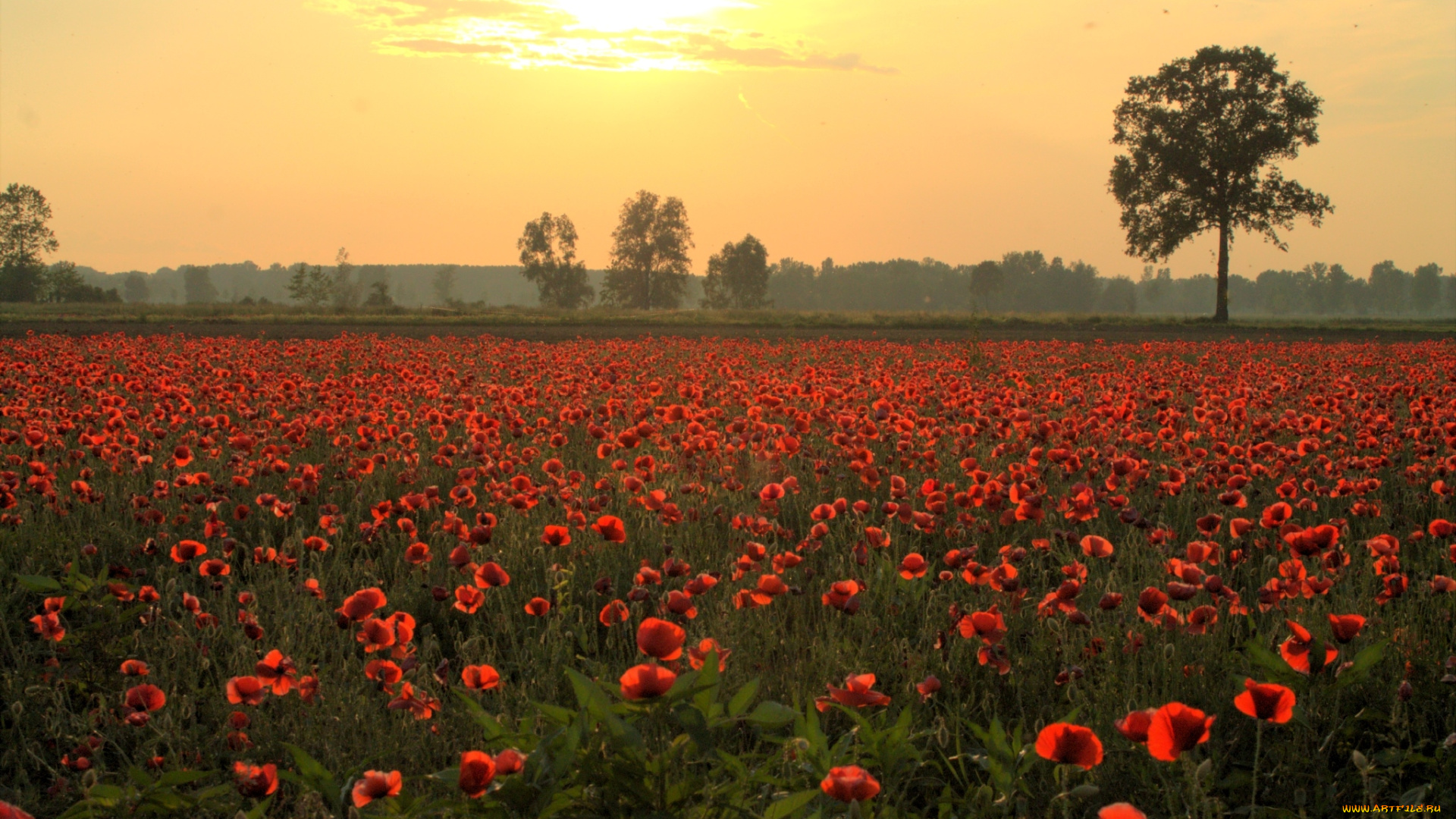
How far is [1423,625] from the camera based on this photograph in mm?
3125

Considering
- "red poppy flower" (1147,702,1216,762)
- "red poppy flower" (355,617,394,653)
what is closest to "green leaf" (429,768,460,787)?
"red poppy flower" (355,617,394,653)

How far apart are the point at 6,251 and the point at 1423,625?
112941 millimetres

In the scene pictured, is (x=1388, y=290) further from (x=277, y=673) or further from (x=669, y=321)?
(x=277, y=673)

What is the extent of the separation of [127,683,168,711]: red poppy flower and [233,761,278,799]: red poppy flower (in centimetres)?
60

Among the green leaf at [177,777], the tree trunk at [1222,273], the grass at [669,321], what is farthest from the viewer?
the tree trunk at [1222,273]

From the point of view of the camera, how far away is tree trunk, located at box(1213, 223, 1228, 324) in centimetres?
4209

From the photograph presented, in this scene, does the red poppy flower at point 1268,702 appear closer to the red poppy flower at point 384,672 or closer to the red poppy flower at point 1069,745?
the red poppy flower at point 1069,745

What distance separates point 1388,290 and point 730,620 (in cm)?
21488

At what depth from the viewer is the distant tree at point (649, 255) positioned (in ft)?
320

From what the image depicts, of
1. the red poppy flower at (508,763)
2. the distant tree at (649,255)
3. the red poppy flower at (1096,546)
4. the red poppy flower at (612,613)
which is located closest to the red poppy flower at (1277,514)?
the red poppy flower at (1096,546)

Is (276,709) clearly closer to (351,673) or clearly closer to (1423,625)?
(351,673)

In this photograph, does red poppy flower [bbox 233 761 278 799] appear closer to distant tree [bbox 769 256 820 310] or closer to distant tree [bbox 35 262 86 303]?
distant tree [bbox 35 262 86 303]

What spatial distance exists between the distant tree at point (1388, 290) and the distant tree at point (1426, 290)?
2.27 m

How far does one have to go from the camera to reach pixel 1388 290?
176 metres
